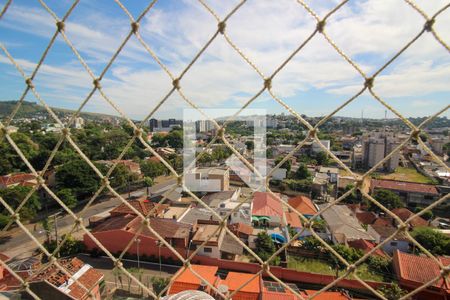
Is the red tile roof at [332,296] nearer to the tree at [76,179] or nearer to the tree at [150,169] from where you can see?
the tree at [76,179]

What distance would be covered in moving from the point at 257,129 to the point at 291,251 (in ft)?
10.2

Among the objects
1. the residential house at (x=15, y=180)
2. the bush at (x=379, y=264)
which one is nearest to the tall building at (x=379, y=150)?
the bush at (x=379, y=264)

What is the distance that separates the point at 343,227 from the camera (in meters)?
7.04

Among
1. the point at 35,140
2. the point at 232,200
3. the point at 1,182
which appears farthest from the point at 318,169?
the point at 35,140

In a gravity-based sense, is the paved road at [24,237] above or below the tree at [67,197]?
below

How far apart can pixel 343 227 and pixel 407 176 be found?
1119cm

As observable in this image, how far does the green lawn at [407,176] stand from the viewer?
47.9ft

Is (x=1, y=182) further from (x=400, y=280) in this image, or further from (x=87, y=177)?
(x=400, y=280)

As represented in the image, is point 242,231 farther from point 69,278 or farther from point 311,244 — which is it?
point 69,278

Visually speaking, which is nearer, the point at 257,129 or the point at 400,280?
the point at 400,280

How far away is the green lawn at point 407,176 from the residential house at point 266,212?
9391 mm

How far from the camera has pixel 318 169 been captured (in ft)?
45.9

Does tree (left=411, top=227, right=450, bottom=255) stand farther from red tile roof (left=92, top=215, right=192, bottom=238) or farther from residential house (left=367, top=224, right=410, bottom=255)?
red tile roof (left=92, top=215, right=192, bottom=238)

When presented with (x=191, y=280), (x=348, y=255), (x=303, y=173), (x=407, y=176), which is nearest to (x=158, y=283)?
(x=191, y=280)
